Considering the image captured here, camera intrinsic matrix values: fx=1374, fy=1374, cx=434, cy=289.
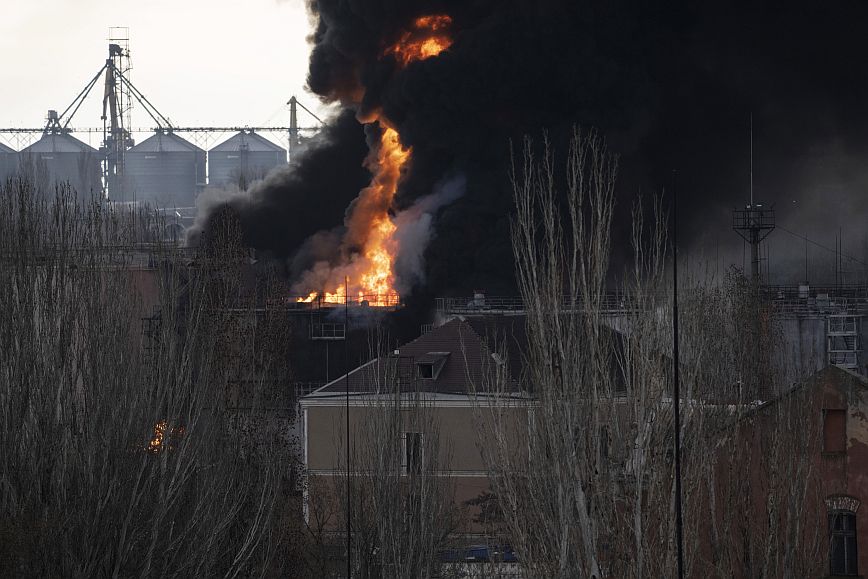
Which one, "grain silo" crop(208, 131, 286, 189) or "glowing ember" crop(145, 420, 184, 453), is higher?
"grain silo" crop(208, 131, 286, 189)

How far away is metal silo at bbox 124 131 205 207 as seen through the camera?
132m

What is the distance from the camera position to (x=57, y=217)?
63.2 ft

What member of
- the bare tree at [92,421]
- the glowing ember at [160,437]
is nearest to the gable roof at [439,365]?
the bare tree at [92,421]

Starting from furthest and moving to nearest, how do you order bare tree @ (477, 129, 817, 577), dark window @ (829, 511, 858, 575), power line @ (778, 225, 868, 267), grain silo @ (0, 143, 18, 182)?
grain silo @ (0, 143, 18, 182) → power line @ (778, 225, 868, 267) → dark window @ (829, 511, 858, 575) → bare tree @ (477, 129, 817, 577)

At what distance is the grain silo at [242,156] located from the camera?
135 meters

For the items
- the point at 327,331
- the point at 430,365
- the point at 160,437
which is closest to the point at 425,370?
the point at 430,365

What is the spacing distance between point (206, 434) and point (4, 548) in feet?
19.8

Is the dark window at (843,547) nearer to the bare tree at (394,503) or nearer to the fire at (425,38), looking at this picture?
the bare tree at (394,503)

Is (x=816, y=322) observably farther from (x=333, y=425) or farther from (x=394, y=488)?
(x=394, y=488)

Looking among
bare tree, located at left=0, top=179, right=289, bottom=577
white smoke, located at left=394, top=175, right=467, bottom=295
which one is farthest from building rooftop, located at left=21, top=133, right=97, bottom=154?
bare tree, located at left=0, top=179, right=289, bottom=577

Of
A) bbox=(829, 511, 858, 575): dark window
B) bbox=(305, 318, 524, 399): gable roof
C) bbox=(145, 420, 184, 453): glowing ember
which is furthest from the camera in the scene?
bbox=(305, 318, 524, 399): gable roof

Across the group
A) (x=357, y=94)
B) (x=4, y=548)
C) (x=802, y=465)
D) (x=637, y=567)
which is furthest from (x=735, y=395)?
(x=357, y=94)

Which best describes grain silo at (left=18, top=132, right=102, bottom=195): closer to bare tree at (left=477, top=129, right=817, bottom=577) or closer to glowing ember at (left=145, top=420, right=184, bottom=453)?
glowing ember at (left=145, top=420, right=184, bottom=453)

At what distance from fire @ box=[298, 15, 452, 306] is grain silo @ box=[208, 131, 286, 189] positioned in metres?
74.7
